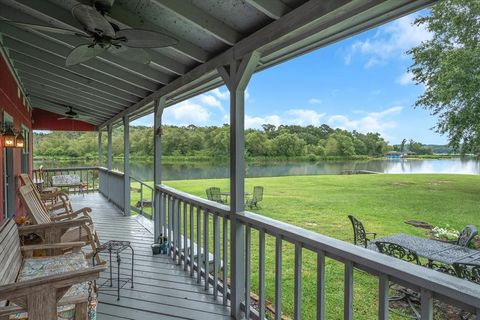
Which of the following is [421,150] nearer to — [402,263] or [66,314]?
[402,263]

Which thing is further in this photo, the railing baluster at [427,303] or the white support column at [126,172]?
the white support column at [126,172]

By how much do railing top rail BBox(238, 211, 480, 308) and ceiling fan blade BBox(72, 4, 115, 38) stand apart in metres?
1.80

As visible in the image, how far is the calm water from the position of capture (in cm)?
870

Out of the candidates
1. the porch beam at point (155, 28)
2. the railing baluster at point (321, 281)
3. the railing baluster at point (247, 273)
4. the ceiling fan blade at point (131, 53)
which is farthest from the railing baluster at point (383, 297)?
the ceiling fan blade at point (131, 53)

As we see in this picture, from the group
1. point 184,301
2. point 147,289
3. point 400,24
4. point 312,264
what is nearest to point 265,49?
point 184,301

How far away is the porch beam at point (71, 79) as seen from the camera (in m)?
4.83

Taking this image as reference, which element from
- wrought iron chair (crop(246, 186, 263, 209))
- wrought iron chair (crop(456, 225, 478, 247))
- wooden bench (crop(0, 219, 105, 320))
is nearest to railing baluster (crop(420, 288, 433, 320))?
wooden bench (crop(0, 219, 105, 320))

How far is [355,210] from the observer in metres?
13.1

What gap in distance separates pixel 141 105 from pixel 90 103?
7.39ft

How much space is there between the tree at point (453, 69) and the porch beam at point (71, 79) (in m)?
8.04

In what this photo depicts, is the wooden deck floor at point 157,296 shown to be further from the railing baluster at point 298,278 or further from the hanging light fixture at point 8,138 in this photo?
the hanging light fixture at point 8,138

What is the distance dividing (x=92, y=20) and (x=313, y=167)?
45.8 feet

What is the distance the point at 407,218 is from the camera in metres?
11.8

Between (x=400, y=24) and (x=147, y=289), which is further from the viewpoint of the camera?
(x=400, y=24)
